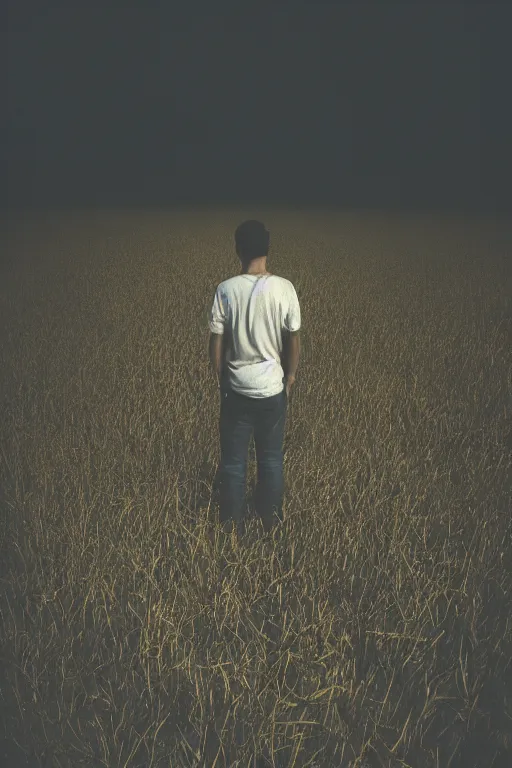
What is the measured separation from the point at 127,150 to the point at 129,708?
288 ft

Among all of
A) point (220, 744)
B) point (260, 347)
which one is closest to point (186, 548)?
point (260, 347)

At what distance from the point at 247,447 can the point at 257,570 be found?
0.52m

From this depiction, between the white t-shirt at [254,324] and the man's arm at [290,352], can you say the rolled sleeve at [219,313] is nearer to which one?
the white t-shirt at [254,324]

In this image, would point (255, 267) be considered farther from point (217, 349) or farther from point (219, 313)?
point (217, 349)

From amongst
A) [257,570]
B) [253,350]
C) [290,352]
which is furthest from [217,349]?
[257,570]

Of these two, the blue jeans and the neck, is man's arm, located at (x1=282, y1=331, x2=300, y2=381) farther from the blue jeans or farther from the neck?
the neck

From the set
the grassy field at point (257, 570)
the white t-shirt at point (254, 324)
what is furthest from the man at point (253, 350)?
the grassy field at point (257, 570)

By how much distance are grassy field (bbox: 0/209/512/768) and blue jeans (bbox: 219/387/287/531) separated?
14 cm

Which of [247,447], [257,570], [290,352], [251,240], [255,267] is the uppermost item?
[251,240]

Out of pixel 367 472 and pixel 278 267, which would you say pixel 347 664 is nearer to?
pixel 367 472

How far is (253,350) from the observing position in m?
3.06

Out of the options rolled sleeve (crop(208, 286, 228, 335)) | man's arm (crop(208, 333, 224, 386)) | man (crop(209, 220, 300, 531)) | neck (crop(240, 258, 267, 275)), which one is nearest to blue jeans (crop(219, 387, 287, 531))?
man (crop(209, 220, 300, 531))

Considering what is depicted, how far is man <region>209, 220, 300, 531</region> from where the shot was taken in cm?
300

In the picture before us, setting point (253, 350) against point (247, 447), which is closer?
point (253, 350)
